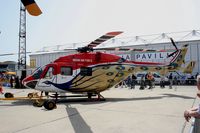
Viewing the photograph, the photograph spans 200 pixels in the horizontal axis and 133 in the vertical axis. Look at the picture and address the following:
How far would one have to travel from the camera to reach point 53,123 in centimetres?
684

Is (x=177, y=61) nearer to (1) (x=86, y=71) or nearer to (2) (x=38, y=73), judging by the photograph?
(1) (x=86, y=71)

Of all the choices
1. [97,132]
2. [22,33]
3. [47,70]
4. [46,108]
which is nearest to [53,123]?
[97,132]

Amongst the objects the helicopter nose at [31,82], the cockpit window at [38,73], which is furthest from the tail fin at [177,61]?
the helicopter nose at [31,82]

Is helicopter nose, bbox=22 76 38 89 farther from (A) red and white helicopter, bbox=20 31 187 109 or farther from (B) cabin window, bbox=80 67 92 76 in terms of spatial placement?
(B) cabin window, bbox=80 67 92 76

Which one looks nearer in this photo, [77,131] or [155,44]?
[77,131]

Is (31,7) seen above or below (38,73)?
above

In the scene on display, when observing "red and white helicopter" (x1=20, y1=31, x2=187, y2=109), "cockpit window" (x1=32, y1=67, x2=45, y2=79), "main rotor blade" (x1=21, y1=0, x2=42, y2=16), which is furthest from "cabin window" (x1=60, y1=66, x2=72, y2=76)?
"main rotor blade" (x1=21, y1=0, x2=42, y2=16)

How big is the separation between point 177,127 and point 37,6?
5383 mm

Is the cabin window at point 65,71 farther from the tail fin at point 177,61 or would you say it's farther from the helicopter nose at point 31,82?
the tail fin at point 177,61

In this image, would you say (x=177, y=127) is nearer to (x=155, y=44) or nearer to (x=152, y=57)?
(x=152, y=57)

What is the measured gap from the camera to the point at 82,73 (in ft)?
41.1

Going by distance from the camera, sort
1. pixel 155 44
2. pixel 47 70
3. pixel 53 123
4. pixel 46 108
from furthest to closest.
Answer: pixel 155 44 < pixel 47 70 < pixel 46 108 < pixel 53 123

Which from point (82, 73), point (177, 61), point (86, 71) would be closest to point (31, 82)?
point (82, 73)

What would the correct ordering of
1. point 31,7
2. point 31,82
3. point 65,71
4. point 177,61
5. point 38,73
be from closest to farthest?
point 31,7 → point 31,82 → point 38,73 → point 65,71 → point 177,61
